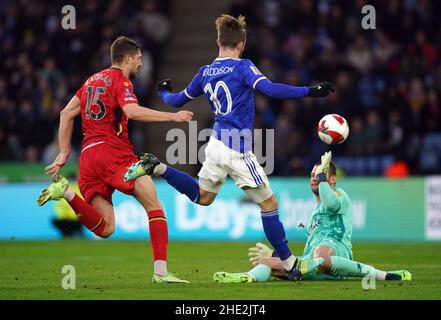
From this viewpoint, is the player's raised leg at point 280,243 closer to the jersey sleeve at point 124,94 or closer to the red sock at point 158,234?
the red sock at point 158,234

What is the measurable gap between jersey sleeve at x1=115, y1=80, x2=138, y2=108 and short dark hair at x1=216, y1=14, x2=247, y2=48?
3.33ft

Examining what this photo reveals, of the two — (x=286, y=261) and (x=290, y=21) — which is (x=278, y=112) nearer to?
(x=290, y=21)

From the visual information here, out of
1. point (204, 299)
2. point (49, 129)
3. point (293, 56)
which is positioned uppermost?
point (293, 56)

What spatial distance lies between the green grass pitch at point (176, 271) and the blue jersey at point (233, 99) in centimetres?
143

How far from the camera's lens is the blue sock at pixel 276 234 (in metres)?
9.41

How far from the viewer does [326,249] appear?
31.3 ft

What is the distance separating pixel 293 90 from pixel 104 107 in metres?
1.94

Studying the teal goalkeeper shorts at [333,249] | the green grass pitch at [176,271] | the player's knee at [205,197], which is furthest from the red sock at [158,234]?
the teal goalkeeper shorts at [333,249]

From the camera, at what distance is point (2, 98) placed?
2198 cm

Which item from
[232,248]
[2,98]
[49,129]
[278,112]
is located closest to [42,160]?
[49,129]

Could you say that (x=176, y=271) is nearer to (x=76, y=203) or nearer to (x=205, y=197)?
(x=205, y=197)

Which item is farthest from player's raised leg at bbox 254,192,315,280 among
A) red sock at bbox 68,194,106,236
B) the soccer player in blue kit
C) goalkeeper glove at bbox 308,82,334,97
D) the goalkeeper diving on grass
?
red sock at bbox 68,194,106,236

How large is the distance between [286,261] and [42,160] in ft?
40.3

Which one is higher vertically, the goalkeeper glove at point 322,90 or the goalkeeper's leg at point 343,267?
the goalkeeper glove at point 322,90
